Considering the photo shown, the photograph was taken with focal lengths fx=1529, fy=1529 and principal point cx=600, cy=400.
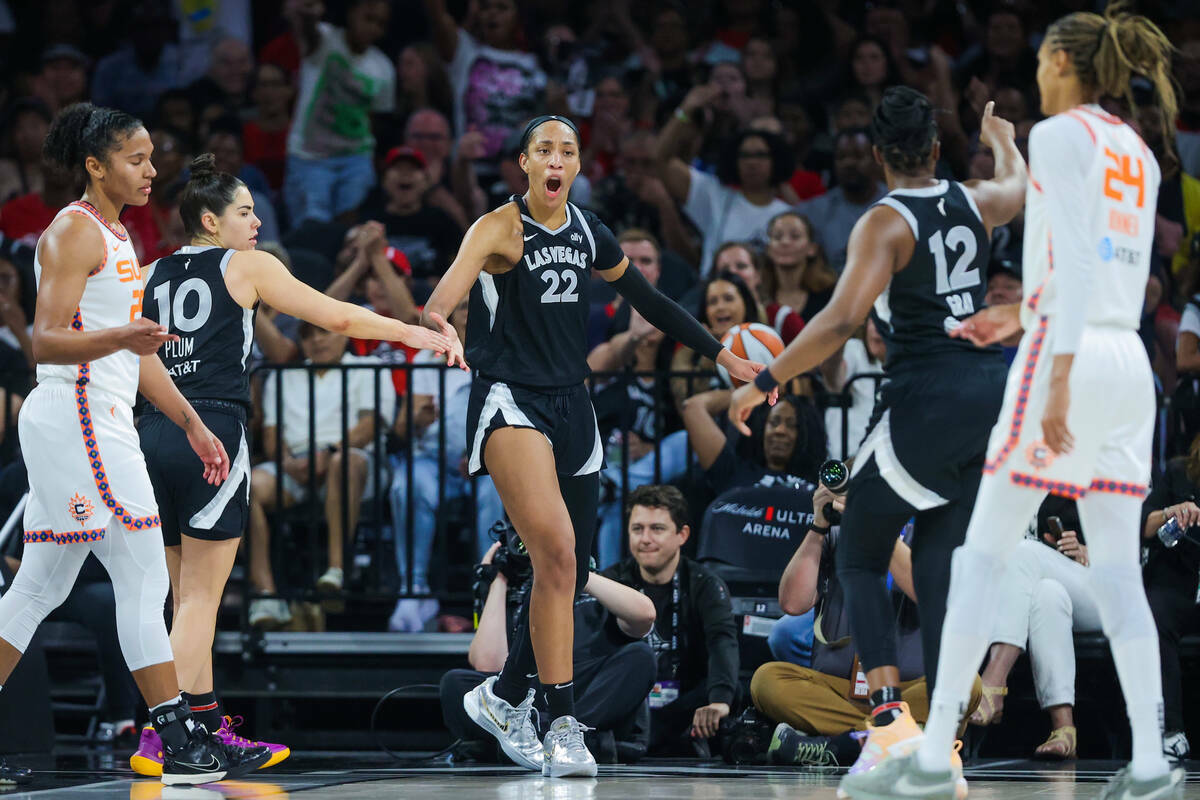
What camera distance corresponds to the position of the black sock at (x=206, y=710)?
5.17 meters

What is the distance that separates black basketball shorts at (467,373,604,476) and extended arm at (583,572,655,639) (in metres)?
0.87

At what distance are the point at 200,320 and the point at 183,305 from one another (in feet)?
0.26

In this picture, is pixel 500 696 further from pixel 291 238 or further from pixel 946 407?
pixel 291 238

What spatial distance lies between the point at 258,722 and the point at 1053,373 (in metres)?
4.92

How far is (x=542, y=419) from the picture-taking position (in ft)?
17.1

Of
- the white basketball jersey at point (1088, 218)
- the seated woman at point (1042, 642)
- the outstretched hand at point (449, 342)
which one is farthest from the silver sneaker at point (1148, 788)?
the seated woman at point (1042, 642)

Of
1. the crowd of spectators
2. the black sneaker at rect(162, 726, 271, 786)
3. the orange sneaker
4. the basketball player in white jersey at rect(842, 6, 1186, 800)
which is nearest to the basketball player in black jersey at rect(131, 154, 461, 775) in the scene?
the black sneaker at rect(162, 726, 271, 786)

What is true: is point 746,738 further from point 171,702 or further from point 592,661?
point 171,702

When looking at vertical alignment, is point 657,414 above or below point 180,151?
below

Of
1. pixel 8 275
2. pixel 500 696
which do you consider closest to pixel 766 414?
pixel 500 696

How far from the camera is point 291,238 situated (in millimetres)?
9500

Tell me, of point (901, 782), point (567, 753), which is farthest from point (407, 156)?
point (901, 782)

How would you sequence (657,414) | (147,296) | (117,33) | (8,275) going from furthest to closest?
(117,33) → (8,275) → (657,414) → (147,296)

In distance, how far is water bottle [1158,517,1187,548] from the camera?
635 centimetres
